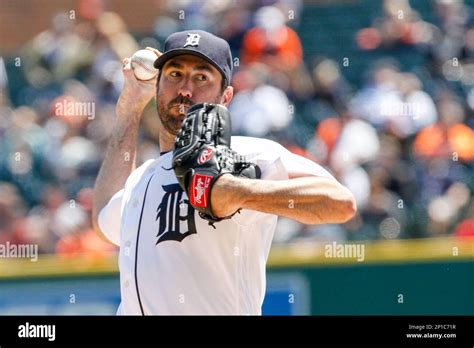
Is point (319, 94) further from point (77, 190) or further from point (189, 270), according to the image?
point (189, 270)

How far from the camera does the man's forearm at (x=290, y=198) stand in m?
1.97

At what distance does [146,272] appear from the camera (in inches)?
87.0

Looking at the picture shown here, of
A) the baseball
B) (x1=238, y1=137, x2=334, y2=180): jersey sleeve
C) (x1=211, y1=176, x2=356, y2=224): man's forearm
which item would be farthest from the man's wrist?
the baseball

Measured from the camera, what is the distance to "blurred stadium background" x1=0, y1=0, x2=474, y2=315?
3.71 m

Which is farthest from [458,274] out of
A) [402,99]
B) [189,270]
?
[189,270]

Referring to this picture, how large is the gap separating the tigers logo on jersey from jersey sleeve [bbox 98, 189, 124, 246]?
0.25 metres

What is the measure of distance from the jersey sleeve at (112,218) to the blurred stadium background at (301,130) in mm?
1153

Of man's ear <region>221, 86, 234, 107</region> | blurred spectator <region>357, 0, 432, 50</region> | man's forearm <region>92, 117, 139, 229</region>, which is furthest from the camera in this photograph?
blurred spectator <region>357, 0, 432, 50</region>

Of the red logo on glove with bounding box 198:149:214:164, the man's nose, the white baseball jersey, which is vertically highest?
the man's nose

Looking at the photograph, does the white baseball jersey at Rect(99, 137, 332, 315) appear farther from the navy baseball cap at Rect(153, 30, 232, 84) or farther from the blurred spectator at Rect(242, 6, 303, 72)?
the blurred spectator at Rect(242, 6, 303, 72)

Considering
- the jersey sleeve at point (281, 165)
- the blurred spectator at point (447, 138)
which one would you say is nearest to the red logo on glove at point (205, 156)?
the jersey sleeve at point (281, 165)

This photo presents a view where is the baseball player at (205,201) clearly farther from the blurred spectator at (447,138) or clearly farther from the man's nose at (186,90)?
the blurred spectator at (447,138)
